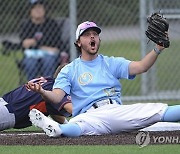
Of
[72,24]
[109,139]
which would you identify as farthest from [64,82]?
[72,24]

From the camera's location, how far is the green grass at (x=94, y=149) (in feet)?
21.1

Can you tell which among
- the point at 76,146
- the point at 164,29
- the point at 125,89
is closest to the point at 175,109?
the point at 164,29

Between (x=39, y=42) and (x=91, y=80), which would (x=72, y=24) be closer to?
(x=39, y=42)

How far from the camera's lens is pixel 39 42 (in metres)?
12.7

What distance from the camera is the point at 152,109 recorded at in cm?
771

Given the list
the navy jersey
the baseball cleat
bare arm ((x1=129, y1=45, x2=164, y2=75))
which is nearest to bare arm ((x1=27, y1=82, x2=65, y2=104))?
the baseball cleat

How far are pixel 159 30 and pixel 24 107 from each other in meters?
1.69

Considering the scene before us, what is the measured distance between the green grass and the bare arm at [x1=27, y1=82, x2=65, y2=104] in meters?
0.78

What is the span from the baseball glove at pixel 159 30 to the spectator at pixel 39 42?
4.83m

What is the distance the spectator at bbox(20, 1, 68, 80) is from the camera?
41.2ft

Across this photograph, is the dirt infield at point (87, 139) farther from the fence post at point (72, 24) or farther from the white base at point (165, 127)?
the fence post at point (72, 24)

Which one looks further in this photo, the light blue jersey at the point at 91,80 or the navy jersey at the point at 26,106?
the navy jersey at the point at 26,106

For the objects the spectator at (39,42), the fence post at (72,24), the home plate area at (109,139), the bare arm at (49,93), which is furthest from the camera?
the spectator at (39,42)

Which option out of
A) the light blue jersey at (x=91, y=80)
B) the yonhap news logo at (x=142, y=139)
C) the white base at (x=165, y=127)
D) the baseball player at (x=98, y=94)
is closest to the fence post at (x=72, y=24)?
the white base at (x=165, y=127)
